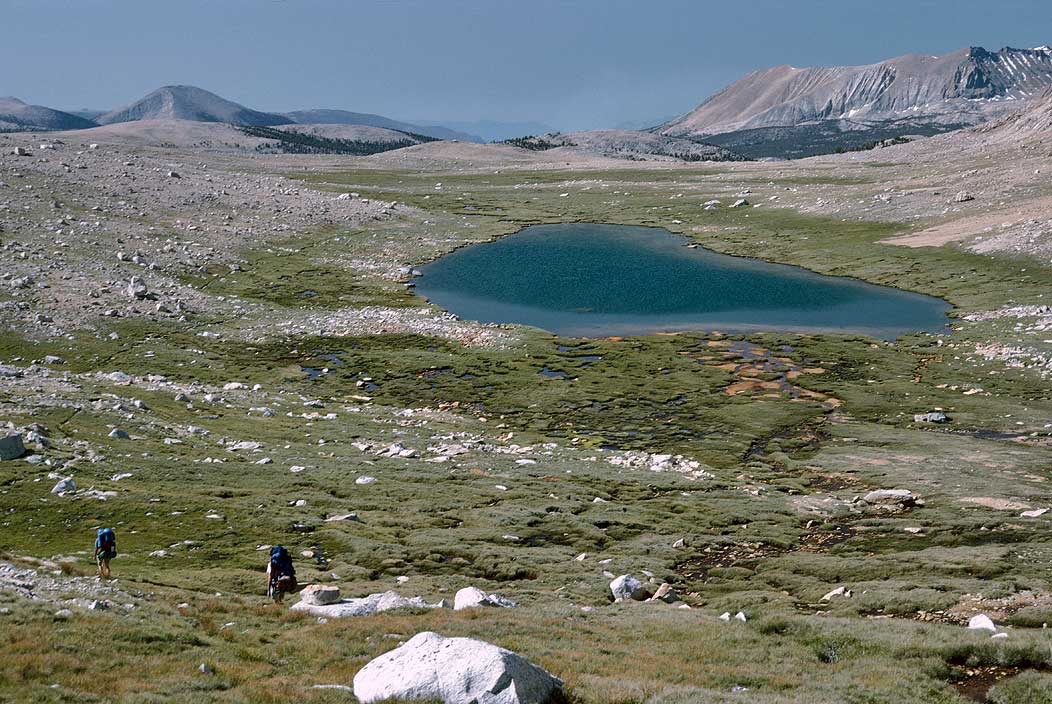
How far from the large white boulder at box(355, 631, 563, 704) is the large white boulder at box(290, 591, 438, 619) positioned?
6.73 m

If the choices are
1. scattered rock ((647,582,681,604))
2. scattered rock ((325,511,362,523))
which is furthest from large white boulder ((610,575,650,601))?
scattered rock ((325,511,362,523))

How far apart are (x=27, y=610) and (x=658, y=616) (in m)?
18.7

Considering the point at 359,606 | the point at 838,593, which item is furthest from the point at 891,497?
the point at 359,606

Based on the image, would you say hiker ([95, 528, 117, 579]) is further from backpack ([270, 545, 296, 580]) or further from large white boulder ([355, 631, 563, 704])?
large white boulder ([355, 631, 563, 704])

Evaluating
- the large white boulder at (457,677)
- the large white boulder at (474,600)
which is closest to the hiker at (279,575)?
the large white boulder at (474,600)

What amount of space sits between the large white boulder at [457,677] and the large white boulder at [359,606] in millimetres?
6730

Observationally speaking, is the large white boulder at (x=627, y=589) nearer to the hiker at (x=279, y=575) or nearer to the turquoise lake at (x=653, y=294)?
the hiker at (x=279, y=575)

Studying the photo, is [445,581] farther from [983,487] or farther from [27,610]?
[983,487]

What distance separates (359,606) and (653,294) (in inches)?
3265

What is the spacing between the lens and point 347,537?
1335 inches

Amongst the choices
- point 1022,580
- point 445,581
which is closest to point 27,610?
point 445,581

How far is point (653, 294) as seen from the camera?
337 ft

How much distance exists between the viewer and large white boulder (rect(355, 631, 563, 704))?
16312mm

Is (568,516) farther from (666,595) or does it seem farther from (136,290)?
(136,290)
